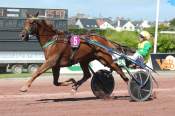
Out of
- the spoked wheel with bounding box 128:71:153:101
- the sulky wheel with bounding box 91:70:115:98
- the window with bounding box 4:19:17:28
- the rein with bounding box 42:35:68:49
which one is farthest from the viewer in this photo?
the window with bounding box 4:19:17:28

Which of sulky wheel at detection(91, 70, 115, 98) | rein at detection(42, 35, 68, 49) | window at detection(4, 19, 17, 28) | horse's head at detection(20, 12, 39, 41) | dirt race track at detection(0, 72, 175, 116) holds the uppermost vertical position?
horse's head at detection(20, 12, 39, 41)

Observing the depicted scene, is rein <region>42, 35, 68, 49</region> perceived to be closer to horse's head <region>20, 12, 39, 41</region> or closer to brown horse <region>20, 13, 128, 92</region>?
brown horse <region>20, 13, 128, 92</region>

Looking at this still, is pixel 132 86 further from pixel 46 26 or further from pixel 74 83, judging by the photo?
pixel 46 26

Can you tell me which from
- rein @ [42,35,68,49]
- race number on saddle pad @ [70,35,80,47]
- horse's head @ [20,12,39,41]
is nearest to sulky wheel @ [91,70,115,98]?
race number on saddle pad @ [70,35,80,47]

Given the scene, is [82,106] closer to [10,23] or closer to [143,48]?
[143,48]

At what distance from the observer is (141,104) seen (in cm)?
1299

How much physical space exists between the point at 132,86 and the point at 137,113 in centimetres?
225

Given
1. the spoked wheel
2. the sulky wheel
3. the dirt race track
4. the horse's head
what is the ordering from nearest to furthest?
the dirt race track
the horse's head
the spoked wheel
the sulky wheel

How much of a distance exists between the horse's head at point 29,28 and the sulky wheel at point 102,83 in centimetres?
210

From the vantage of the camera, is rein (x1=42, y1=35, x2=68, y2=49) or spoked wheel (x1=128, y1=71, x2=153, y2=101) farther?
spoked wheel (x1=128, y1=71, x2=153, y2=101)

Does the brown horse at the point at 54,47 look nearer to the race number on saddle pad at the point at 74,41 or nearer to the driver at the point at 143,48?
the race number on saddle pad at the point at 74,41

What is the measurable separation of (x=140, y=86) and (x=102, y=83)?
107 cm

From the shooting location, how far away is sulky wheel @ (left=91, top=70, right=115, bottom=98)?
551 inches

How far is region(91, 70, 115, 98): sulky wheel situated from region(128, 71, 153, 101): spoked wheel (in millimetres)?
770
